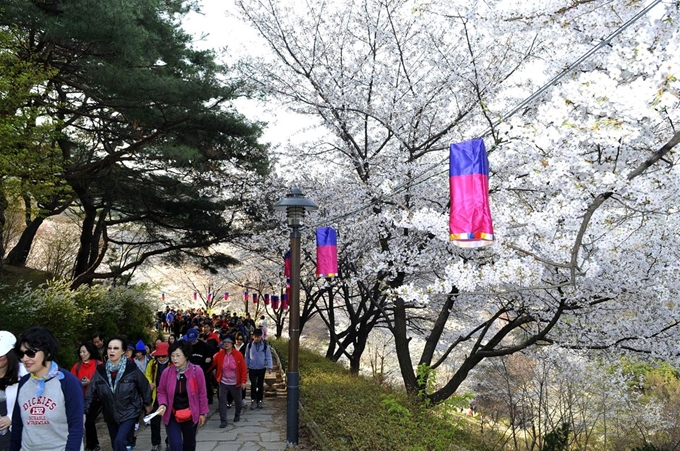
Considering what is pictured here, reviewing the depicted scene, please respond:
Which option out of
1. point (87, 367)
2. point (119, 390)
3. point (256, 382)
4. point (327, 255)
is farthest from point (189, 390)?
point (256, 382)

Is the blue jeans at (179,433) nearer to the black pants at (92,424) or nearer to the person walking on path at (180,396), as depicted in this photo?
the person walking on path at (180,396)

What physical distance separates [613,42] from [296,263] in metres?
4.89

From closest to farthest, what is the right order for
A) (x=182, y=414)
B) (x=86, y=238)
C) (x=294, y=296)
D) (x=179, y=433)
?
1. (x=182, y=414)
2. (x=179, y=433)
3. (x=294, y=296)
4. (x=86, y=238)

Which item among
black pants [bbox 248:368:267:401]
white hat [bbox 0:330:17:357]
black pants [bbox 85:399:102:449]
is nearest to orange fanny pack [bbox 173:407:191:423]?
black pants [bbox 85:399:102:449]

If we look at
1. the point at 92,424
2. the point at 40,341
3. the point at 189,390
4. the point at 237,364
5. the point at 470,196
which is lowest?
the point at 92,424

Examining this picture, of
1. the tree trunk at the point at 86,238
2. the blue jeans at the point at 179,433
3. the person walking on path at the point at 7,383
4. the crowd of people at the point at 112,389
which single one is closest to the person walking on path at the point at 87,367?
the crowd of people at the point at 112,389

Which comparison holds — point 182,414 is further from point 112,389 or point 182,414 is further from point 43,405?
point 43,405

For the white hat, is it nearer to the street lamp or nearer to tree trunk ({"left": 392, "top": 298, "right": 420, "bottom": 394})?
the street lamp

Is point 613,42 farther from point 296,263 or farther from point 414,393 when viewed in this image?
point 414,393

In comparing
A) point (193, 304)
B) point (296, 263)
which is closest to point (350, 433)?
point (296, 263)

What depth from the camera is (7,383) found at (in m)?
3.80

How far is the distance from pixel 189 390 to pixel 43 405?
1.94m

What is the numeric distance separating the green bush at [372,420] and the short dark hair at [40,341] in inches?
132

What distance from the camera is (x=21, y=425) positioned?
11.2 feet
